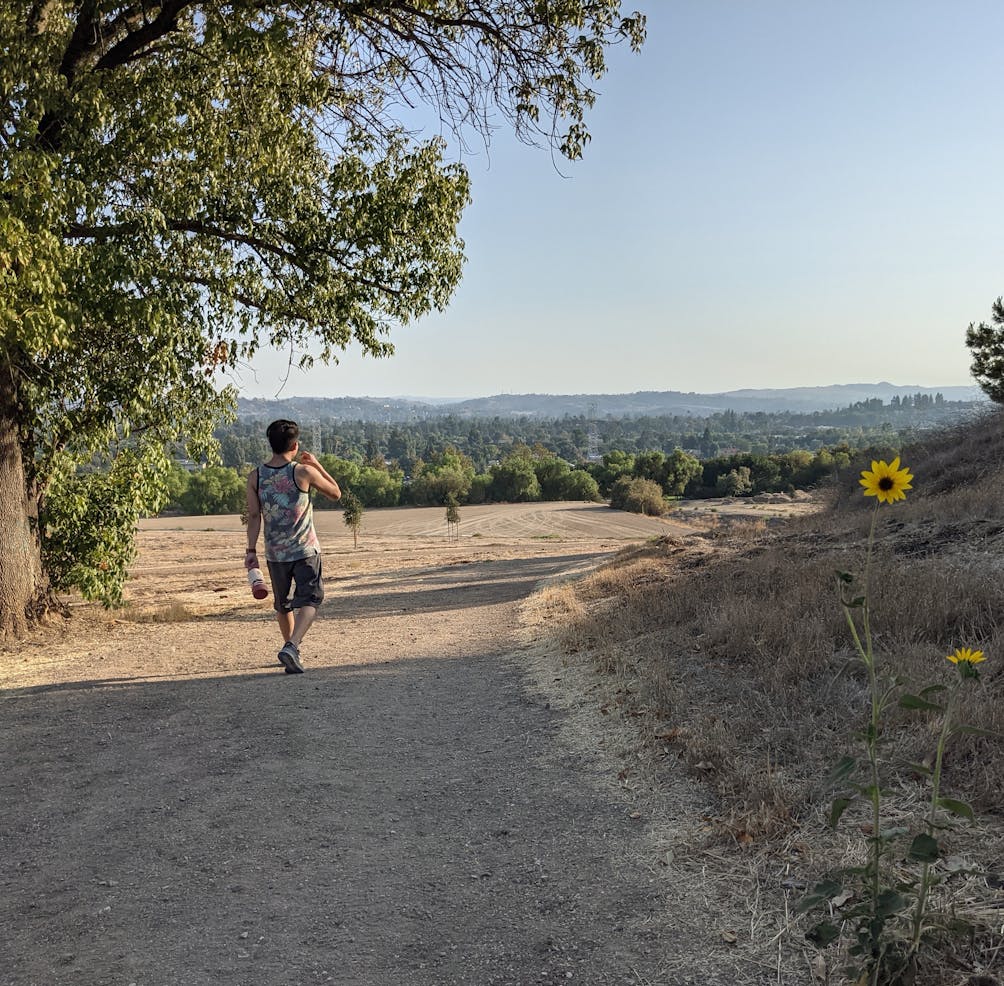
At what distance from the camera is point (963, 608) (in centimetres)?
555

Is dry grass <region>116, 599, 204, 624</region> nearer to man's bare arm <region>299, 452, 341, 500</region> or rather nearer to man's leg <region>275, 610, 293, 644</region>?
man's leg <region>275, 610, 293, 644</region>

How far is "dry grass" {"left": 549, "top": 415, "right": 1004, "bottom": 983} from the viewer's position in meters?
3.42

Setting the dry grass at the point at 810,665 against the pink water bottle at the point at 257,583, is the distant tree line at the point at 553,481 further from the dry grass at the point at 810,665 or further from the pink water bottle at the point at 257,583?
the pink water bottle at the point at 257,583

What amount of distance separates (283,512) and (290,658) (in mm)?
1275

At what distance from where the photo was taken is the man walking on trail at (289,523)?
707 cm

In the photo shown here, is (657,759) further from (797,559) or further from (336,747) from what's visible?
(797,559)

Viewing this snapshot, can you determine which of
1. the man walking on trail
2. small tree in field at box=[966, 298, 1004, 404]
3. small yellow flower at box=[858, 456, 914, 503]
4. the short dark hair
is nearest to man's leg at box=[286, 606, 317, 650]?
the man walking on trail

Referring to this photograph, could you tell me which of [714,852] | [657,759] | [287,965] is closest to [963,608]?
[657,759]

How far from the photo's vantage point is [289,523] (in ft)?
23.2

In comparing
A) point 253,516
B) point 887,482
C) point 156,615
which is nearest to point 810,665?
point 887,482

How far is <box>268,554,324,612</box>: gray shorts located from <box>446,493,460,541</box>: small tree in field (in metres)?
48.5

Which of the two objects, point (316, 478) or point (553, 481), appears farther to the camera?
point (553, 481)

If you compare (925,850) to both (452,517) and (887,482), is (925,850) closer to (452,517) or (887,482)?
(887,482)

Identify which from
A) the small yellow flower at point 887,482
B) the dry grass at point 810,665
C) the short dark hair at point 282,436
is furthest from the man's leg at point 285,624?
the small yellow flower at point 887,482
